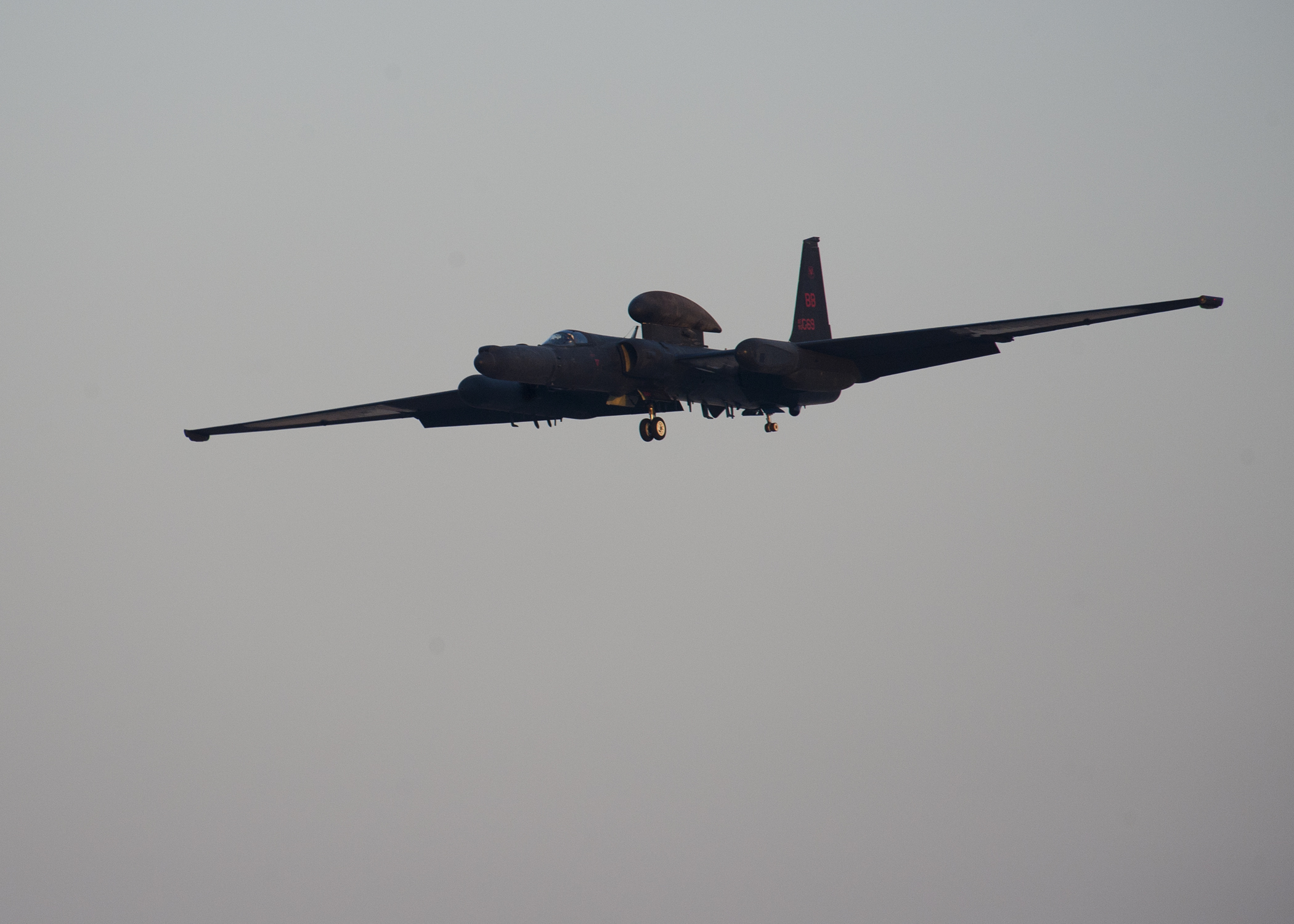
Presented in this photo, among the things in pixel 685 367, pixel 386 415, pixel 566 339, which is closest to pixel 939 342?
pixel 685 367

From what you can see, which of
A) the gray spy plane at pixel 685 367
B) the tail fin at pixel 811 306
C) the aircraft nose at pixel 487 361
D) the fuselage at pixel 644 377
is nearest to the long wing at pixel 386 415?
the gray spy plane at pixel 685 367

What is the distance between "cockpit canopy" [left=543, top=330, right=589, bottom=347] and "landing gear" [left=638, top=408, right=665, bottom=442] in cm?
225

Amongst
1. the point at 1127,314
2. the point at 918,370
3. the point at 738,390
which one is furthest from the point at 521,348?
the point at 1127,314

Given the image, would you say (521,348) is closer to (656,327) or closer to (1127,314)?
(656,327)

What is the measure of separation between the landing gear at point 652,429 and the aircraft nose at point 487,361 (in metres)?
4.17

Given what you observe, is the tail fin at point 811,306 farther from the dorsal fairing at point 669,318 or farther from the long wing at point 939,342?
the dorsal fairing at point 669,318

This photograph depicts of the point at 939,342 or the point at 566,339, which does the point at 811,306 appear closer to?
the point at 939,342

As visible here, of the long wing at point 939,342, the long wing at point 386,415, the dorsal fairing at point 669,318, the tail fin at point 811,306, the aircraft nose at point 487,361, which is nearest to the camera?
the aircraft nose at point 487,361

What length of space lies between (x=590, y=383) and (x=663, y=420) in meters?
1.96

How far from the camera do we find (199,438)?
38.8 metres

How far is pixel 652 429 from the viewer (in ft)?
113

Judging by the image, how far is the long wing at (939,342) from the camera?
110 feet

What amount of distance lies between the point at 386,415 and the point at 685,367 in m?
8.66

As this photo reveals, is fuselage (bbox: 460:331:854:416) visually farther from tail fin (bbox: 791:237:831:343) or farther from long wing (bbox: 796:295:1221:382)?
tail fin (bbox: 791:237:831:343)
